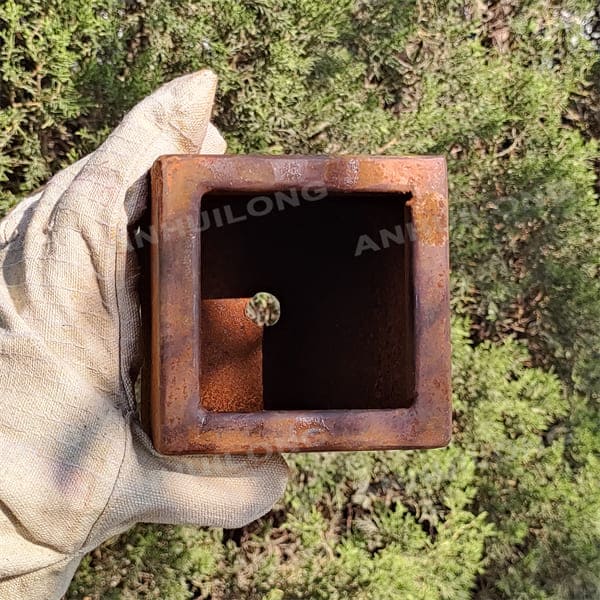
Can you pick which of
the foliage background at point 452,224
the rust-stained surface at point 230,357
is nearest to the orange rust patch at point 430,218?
the rust-stained surface at point 230,357

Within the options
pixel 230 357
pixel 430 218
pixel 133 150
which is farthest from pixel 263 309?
pixel 430 218

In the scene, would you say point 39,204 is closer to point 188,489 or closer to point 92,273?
point 92,273

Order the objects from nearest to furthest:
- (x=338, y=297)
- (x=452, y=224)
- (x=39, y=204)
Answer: (x=39, y=204)
(x=338, y=297)
(x=452, y=224)

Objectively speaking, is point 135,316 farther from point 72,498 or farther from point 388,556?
point 388,556

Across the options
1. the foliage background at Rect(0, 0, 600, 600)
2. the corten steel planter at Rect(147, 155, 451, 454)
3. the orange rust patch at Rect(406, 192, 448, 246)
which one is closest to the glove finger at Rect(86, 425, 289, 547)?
→ the corten steel planter at Rect(147, 155, 451, 454)

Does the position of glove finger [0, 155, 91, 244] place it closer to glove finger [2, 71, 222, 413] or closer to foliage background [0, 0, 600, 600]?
glove finger [2, 71, 222, 413]

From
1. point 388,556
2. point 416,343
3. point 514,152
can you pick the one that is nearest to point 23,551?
point 416,343

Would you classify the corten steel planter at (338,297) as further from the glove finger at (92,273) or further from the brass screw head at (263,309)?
the brass screw head at (263,309)
